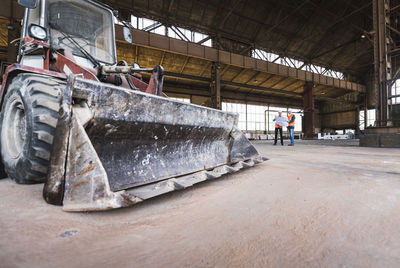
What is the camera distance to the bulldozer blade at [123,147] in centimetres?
109

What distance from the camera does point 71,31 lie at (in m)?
2.61

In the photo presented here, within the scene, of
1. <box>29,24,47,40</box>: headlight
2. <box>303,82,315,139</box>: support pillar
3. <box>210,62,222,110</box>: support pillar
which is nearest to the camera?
<box>29,24,47,40</box>: headlight

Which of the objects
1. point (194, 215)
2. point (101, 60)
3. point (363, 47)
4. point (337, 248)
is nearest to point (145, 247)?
point (194, 215)

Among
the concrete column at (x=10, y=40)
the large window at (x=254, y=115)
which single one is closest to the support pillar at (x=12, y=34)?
the concrete column at (x=10, y=40)

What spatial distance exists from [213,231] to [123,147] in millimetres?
954

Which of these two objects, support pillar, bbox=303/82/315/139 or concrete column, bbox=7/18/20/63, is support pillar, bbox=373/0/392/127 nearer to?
support pillar, bbox=303/82/315/139

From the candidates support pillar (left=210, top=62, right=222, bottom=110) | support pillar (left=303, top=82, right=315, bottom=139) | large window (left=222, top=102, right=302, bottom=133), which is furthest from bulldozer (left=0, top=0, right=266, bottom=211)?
large window (left=222, top=102, right=302, bottom=133)

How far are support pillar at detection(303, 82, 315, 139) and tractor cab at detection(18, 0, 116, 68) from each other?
17.3m

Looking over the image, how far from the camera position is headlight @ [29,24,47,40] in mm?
1942

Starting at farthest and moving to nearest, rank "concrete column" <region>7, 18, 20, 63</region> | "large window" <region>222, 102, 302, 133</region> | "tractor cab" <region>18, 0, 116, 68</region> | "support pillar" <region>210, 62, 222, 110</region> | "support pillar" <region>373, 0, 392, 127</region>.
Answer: "large window" <region>222, 102, 302, 133</region>
"support pillar" <region>210, 62, 222, 110</region>
"concrete column" <region>7, 18, 20, 63</region>
"support pillar" <region>373, 0, 392, 127</region>
"tractor cab" <region>18, 0, 116, 68</region>

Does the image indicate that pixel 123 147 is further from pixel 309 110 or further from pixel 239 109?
pixel 239 109

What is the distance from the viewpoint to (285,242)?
877 mm

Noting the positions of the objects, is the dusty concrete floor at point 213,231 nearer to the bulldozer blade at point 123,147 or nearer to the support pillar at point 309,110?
the bulldozer blade at point 123,147

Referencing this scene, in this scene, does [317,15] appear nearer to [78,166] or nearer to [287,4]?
[287,4]
